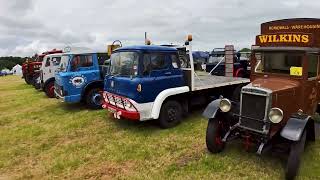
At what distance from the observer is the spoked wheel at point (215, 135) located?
281 inches

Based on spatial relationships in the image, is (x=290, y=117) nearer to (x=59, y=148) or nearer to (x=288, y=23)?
(x=288, y=23)

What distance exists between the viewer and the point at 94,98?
40.7ft

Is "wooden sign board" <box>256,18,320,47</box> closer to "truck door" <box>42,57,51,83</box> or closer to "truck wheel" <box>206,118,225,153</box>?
"truck wheel" <box>206,118,225,153</box>

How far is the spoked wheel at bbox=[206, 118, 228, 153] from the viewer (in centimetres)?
714

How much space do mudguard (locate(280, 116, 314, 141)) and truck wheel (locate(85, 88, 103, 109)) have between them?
25.4 feet

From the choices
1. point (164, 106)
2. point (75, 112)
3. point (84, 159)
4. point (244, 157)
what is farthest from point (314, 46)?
point (75, 112)

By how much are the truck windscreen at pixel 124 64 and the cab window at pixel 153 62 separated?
9.3 inches

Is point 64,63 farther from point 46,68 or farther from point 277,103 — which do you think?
point 277,103

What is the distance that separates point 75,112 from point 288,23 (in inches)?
307

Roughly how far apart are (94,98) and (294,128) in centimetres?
796

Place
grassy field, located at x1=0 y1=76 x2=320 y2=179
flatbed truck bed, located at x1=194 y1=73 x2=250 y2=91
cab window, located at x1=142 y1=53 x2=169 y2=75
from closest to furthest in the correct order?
grassy field, located at x1=0 y1=76 x2=320 y2=179 → cab window, located at x1=142 y1=53 x2=169 y2=75 → flatbed truck bed, located at x1=194 y1=73 x2=250 y2=91

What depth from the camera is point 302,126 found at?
603 centimetres

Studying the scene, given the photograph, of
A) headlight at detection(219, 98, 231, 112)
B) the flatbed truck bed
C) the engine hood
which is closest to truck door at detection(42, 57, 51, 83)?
the flatbed truck bed

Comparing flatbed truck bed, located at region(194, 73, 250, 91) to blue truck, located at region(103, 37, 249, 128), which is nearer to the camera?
blue truck, located at region(103, 37, 249, 128)
